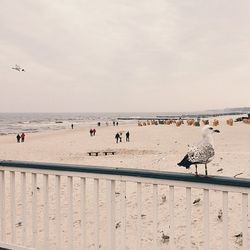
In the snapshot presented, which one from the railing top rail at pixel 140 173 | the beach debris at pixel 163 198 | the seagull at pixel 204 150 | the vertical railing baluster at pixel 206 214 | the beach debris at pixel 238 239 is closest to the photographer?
the railing top rail at pixel 140 173

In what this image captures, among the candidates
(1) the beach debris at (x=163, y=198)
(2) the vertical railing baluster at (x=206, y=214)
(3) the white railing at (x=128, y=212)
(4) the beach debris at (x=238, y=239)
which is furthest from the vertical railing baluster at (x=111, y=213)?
(1) the beach debris at (x=163, y=198)

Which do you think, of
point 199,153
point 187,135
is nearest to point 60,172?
point 199,153

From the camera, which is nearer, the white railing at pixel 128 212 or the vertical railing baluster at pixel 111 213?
the white railing at pixel 128 212

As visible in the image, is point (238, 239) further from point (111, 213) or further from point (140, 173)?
point (140, 173)

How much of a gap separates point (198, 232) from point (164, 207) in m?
1.44

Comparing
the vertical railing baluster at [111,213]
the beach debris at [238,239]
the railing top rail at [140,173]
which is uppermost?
the railing top rail at [140,173]

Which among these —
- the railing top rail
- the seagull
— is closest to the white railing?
the railing top rail

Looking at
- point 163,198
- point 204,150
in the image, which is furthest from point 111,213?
point 163,198

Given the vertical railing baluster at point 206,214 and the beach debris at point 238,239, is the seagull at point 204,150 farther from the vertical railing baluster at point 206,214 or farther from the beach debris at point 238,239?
the beach debris at point 238,239

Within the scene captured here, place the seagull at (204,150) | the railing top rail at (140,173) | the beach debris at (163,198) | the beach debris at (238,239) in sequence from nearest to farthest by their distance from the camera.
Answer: the railing top rail at (140,173) → the seagull at (204,150) → the beach debris at (238,239) → the beach debris at (163,198)

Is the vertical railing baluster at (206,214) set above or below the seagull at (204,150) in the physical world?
below

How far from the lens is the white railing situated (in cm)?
302

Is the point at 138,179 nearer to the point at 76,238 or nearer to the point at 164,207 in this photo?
the point at 76,238

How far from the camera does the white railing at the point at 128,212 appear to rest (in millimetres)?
3023
